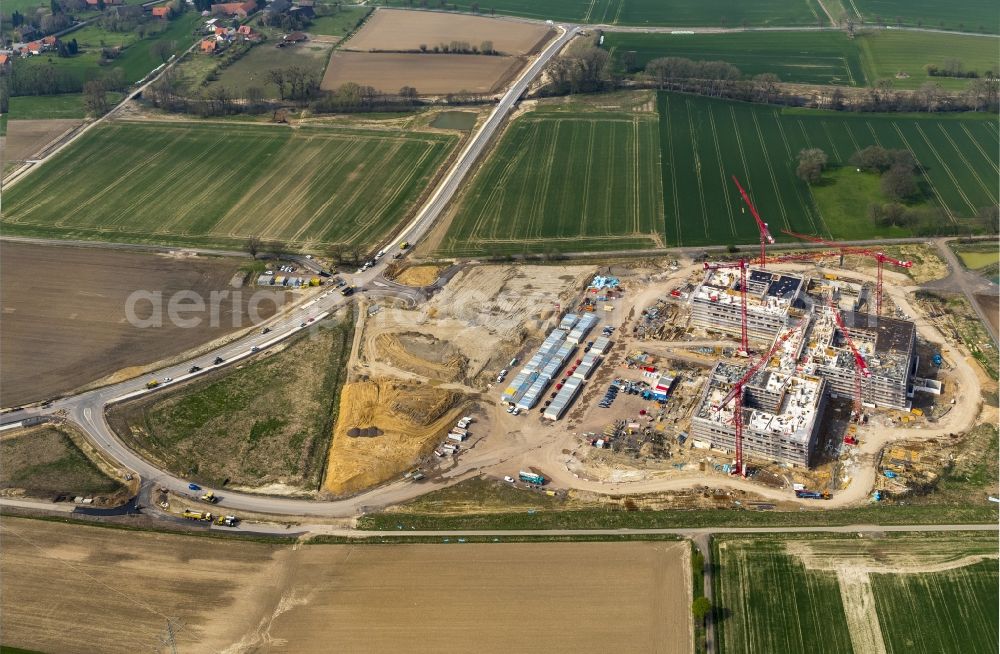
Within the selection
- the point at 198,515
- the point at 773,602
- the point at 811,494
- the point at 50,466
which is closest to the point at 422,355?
the point at 198,515

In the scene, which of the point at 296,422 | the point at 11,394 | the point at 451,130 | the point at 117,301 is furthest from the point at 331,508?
the point at 451,130

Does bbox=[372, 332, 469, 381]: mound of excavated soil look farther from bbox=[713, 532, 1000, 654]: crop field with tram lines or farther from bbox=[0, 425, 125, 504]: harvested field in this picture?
bbox=[713, 532, 1000, 654]: crop field with tram lines

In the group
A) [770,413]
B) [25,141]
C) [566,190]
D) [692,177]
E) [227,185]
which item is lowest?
[770,413]

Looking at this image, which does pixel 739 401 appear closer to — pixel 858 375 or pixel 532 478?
pixel 858 375

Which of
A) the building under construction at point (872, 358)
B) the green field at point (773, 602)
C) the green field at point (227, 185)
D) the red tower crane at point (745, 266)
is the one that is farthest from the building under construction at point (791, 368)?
the green field at point (227, 185)

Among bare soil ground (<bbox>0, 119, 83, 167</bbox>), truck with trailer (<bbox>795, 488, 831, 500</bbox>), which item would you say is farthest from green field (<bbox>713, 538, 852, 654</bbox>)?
bare soil ground (<bbox>0, 119, 83, 167</bbox>)

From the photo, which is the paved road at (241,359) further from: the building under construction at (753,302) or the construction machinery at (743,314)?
the building under construction at (753,302)
